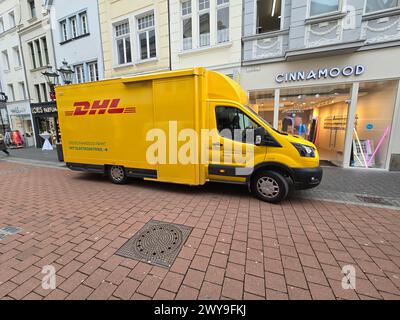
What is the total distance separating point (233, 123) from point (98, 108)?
3.87 metres

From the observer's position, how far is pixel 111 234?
11.0 ft

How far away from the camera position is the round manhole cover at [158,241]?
2.88 metres

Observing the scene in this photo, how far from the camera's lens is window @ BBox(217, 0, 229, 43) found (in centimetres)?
860

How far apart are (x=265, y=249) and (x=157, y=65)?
395 inches

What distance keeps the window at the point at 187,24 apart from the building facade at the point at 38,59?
36.0 feet

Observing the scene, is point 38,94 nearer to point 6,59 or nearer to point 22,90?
point 22,90

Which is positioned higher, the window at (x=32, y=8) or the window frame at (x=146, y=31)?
the window at (x=32, y=8)

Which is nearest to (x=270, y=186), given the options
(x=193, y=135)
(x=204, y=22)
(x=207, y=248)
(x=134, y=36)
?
(x=193, y=135)

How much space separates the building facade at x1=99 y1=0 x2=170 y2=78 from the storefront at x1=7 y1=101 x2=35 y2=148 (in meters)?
11.5

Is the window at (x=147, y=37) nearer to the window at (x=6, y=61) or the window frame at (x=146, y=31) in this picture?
the window frame at (x=146, y=31)

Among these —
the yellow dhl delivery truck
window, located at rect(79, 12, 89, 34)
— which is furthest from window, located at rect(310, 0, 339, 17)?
window, located at rect(79, 12, 89, 34)

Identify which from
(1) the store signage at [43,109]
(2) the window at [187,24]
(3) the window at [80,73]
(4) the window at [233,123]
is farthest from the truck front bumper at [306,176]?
(1) the store signage at [43,109]

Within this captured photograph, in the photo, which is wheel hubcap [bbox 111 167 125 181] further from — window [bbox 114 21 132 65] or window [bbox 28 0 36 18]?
window [bbox 28 0 36 18]
